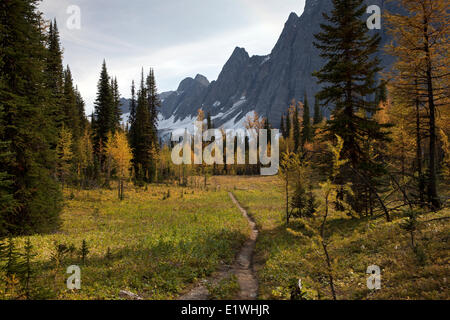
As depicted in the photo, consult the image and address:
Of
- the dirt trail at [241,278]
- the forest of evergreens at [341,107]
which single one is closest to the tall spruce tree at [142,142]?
the forest of evergreens at [341,107]

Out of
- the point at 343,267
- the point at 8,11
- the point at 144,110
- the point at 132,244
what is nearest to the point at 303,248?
the point at 343,267

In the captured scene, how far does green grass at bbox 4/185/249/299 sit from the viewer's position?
8.47 m

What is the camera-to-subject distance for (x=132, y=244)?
46.2 ft

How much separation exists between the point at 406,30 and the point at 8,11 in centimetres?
2400

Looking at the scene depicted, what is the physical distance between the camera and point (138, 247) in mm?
13477

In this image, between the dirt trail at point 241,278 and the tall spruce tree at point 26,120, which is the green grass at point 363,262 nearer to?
the dirt trail at point 241,278

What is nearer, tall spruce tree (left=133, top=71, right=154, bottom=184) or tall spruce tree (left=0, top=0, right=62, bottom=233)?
tall spruce tree (left=0, top=0, right=62, bottom=233)

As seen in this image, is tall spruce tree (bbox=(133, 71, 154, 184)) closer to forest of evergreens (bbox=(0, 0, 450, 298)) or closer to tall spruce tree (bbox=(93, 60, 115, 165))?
tall spruce tree (bbox=(93, 60, 115, 165))

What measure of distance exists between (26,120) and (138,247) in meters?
10.8

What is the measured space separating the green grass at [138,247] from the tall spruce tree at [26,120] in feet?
6.79

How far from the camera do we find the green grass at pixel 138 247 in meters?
8.47

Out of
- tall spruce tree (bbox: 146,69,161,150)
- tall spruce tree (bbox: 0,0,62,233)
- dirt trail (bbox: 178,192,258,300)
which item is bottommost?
dirt trail (bbox: 178,192,258,300)

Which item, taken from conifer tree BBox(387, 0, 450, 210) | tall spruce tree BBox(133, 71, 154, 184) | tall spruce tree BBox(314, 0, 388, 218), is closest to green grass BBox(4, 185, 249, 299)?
tall spruce tree BBox(314, 0, 388, 218)

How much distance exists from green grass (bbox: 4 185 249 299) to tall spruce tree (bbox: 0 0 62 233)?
2070 mm
